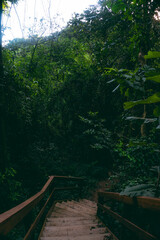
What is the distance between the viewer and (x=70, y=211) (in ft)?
12.4

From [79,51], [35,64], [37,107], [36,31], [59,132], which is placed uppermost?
[36,31]

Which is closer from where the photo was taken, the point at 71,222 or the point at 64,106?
the point at 71,222

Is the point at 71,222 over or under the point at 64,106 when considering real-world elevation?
under

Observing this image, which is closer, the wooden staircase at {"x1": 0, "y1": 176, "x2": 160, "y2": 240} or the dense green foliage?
the wooden staircase at {"x1": 0, "y1": 176, "x2": 160, "y2": 240}

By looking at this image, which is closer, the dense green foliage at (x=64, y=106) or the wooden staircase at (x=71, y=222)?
the wooden staircase at (x=71, y=222)

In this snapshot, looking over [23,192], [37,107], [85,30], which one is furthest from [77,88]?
[23,192]

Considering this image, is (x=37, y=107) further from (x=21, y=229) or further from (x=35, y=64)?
(x=21, y=229)

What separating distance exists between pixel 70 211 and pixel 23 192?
2.71 meters

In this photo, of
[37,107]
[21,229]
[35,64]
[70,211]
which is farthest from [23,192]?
[35,64]

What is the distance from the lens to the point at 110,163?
919 cm

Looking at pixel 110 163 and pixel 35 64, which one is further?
pixel 110 163

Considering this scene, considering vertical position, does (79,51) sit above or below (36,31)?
below

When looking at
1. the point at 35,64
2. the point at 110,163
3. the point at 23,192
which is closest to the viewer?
the point at 23,192

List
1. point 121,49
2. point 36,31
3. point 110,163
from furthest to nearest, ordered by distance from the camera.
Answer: point 110,163 → point 36,31 → point 121,49
